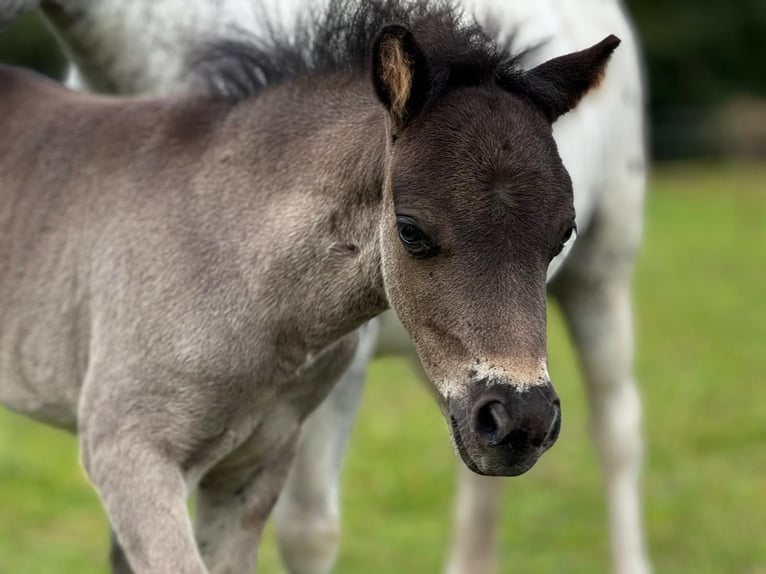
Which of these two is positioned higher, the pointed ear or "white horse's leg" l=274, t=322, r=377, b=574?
the pointed ear

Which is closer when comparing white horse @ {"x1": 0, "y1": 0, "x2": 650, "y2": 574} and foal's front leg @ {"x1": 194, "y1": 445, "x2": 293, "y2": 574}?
foal's front leg @ {"x1": 194, "y1": 445, "x2": 293, "y2": 574}

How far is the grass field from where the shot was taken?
5.84 meters

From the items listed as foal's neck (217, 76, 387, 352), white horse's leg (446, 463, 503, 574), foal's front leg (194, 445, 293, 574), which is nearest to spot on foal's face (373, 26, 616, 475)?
foal's neck (217, 76, 387, 352)

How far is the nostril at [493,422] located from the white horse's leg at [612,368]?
90.5 inches

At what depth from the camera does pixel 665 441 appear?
767 cm

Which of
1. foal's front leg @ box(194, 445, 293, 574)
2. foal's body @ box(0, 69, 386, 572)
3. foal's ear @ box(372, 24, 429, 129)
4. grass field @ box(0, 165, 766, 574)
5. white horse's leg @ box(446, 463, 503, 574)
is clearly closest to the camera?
foal's ear @ box(372, 24, 429, 129)

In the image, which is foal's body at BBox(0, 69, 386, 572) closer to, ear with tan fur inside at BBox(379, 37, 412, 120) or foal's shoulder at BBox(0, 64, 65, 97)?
ear with tan fur inside at BBox(379, 37, 412, 120)

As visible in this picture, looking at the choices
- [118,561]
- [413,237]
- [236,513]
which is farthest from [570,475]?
[413,237]

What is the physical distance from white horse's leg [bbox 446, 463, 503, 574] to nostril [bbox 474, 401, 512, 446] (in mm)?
2926

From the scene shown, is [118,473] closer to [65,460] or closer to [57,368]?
[57,368]

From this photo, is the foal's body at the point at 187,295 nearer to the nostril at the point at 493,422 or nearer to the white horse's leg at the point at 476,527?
the nostril at the point at 493,422

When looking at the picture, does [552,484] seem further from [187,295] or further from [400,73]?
[400,73]

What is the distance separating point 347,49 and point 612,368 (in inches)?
95.5

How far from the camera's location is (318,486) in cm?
414
